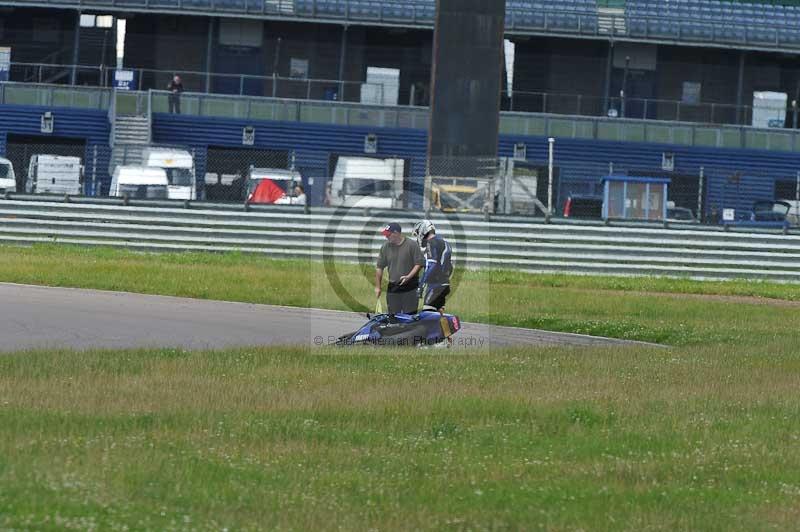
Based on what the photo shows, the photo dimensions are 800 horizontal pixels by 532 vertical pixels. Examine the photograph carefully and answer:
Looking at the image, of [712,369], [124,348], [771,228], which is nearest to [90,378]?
[124,348]

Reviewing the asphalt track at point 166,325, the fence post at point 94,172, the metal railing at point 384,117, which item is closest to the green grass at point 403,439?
the asphalt track at point 166,325

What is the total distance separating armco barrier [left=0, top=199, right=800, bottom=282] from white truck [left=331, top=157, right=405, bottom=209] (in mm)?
1116

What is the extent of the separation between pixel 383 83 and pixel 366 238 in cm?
1881

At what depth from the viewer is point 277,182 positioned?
35.2 metres

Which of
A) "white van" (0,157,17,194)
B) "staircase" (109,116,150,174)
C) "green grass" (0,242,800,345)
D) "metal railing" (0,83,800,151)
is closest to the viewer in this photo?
"green grass" (0,242,800,345)

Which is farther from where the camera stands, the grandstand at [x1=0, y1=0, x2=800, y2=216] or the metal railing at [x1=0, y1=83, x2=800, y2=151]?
the grandstand at [x1=0, y1=0, x2=800, y2=216]

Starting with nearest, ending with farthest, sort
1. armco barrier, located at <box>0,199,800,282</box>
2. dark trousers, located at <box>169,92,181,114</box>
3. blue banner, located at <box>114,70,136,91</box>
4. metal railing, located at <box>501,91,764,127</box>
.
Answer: armco barrier, located at <box>0,199,800,282</box> → dark trousers, located at <box>169,92,181,114</box> → blue banner, located at <box>114,70,136,91</box> → metal railing, located at <box>501,91,764,127</box>

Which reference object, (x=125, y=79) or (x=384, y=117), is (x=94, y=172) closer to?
(x=125, y=79)

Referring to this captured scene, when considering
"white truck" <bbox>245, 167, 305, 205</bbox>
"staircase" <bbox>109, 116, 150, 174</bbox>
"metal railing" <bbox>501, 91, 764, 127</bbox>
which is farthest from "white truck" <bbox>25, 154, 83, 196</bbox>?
"metal railing" <bbox>501, 91, 764, 127</bbox>

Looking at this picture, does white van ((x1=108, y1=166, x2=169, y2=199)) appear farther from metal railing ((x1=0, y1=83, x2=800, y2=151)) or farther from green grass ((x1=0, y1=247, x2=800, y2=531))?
green grass ((x1=0, y1=247, x2=800, y2=531))

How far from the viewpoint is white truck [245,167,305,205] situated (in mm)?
33625

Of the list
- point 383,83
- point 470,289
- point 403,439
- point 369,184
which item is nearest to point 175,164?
point 369,184

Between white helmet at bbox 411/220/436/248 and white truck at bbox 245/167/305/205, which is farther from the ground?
white truck at bbox 245/167/305/205

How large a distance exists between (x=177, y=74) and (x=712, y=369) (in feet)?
111
